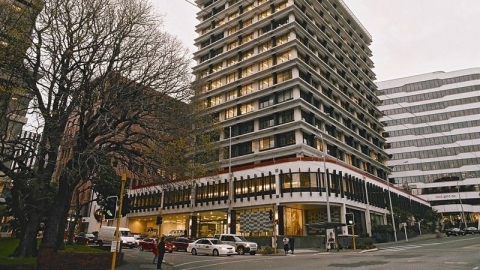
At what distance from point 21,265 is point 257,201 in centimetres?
2954

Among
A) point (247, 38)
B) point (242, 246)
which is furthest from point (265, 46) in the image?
point (242, 246)

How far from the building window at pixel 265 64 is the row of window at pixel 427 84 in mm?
60104

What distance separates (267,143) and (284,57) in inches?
550

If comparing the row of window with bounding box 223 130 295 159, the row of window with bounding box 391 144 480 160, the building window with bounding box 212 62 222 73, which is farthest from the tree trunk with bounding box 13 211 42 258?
the row of window with bounding box 391 144 480 160

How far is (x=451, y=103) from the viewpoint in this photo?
297 ft

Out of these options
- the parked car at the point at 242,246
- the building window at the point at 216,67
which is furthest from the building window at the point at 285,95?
the parked car at the point at 242,246

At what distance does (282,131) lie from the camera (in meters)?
47.1

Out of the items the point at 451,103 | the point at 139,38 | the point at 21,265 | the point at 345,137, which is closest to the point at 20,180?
the point at 21,265

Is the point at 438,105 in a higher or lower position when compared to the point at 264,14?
lower

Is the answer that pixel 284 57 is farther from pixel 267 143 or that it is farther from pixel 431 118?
pixel 431 118

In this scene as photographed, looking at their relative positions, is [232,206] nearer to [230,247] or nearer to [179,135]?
[230,247]

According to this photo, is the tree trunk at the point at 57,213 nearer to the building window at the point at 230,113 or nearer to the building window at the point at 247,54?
the building window at the point at 230,113

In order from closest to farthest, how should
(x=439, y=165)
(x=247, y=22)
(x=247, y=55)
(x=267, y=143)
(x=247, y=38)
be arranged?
(x=267, y=143)
(x=247, y=55)
(x=247, y=38)
(x=247, y=22)
(x=439, y=165)

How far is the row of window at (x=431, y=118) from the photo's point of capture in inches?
3455
